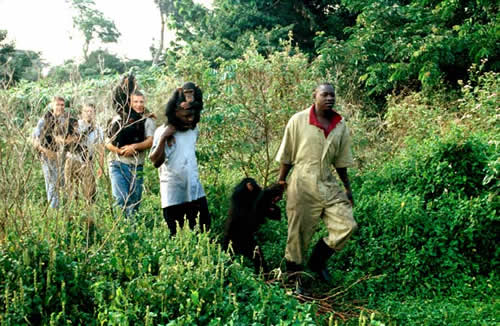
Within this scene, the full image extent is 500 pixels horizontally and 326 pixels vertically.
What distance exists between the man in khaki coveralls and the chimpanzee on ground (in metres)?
0.38

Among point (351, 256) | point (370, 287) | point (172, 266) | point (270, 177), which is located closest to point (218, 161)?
point (270, 177)

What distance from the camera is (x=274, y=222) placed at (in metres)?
7.00

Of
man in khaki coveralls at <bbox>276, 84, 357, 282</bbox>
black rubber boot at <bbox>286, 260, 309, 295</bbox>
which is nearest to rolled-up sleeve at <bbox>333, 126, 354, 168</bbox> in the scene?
man in khaki coveralls at <bbox>276, 84, 357, 282</bbox>

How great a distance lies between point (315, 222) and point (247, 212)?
0.76 metres

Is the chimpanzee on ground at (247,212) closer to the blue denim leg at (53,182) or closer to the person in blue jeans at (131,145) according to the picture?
the person in blue jeans at (131,145)

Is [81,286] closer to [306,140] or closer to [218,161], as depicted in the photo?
[306,140]

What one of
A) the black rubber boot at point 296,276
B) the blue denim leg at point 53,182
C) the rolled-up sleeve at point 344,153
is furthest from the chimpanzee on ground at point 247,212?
the blue denim leg at point 53,182

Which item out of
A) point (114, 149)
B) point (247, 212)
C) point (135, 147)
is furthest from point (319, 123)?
point (114, 149)

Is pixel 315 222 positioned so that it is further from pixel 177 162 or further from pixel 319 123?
pixel 177 162

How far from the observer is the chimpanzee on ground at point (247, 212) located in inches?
215

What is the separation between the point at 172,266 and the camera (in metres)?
3.83

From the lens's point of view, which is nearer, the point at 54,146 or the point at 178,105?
the point at 54,146

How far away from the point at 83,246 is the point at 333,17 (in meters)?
14.3

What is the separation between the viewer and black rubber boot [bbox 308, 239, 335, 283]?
529cm
